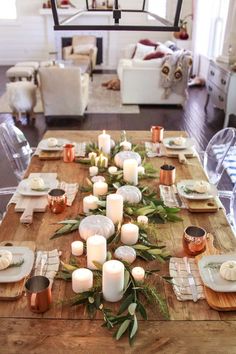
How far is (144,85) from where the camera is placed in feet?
19.4

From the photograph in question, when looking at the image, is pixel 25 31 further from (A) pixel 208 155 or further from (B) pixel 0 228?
(B) pixel 0 228

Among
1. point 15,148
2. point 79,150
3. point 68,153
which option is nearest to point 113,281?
point 68,153

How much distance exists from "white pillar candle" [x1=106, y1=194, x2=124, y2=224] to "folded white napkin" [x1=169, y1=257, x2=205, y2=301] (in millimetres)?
303

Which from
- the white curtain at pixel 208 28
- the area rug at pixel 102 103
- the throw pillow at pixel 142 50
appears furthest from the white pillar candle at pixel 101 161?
the throw pillow at pixel 142 50

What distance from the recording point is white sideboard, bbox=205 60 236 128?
480 centimetres

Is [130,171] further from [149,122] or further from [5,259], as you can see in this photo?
[149,122]

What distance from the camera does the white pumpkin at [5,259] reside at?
53.7 inches

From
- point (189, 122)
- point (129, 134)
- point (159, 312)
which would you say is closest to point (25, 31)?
point (189, 122)

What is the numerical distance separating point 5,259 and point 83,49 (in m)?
7.46

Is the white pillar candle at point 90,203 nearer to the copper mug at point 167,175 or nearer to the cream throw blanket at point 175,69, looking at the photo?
the copper mug at point 167,175

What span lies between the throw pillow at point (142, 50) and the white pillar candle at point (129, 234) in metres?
6.56

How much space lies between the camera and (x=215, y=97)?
536cm

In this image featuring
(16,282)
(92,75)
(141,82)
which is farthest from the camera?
(92,75)

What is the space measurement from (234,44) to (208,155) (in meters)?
3.10
